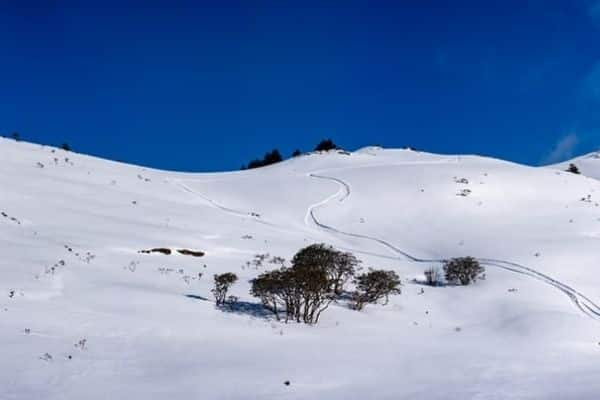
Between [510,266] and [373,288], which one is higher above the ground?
[510,266]

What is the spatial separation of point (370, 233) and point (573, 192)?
65.6ft

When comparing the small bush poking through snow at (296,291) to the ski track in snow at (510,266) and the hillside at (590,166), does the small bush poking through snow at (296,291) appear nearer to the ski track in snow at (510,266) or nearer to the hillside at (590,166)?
the ski track in snow at (510,266)

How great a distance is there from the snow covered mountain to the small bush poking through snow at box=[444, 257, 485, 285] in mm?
625

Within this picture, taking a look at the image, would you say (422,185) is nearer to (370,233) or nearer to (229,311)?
(370,233)

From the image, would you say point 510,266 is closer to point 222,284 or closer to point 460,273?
point 460,273

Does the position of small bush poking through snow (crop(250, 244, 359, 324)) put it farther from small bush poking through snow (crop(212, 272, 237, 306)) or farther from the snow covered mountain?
small bush poking through snow (crop(212, 272, 237, 306))

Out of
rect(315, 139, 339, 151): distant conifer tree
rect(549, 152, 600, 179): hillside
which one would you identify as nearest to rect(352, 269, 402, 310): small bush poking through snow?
rect(315, 139, 339, 151): distant conifer tree

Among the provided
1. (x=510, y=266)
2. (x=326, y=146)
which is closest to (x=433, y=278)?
(x=510, y=266)

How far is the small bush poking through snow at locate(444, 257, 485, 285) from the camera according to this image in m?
23.4

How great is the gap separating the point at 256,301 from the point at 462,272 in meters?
10.2

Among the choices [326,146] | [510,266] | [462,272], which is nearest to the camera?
[462,272]

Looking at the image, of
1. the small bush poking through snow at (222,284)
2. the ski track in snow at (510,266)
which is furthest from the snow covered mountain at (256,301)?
the small bush poking through snow at (222,284)

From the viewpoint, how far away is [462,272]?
76.7 ft

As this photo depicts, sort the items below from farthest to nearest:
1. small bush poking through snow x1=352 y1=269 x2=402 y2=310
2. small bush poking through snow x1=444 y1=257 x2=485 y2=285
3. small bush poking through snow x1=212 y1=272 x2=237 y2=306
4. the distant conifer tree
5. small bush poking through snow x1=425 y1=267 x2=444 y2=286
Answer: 1. the distant conifer tree
2. small bush poking through snow x1=425 y1=267 x2=444 y2=286
3. small bush poking through snow x1=444 y1=257 x2=485 y2=285
4. small bush poking through snow x1=352 y1=269 x2=402 y2=310
5. small bush poking through snow x1=212 y1=272 x2=237 y2=306
